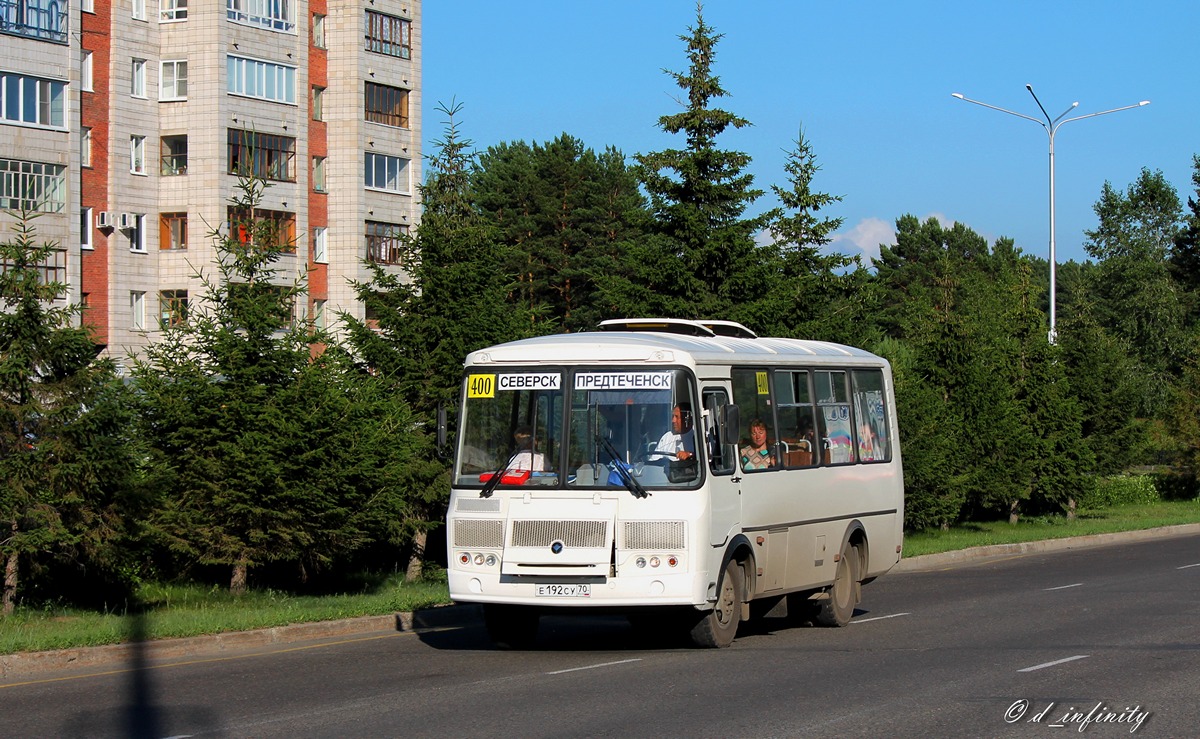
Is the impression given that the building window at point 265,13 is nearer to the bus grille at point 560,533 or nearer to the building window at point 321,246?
the building window at point 321,246

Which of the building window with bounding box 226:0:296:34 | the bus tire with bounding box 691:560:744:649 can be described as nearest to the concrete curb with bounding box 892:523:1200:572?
the bus tire with bounding box 691:560:744:649

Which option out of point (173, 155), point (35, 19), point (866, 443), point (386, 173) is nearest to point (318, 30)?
point (386, 173)

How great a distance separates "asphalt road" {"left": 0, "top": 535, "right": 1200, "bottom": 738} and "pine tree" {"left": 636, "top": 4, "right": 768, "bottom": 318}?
55.0 ft

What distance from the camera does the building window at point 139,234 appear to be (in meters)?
52.1

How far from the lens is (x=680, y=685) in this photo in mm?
11461

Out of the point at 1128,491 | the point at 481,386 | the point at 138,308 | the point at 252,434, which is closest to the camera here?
the point at 481,386

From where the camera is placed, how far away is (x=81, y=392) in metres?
16.5

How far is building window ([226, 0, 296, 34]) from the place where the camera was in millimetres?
53438

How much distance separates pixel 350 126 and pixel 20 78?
14005 millimetres

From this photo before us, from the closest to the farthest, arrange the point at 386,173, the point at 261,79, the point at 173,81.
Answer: the point at 173,81
the point at 261,79
the point at 386,173

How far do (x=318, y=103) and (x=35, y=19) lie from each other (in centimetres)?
1294

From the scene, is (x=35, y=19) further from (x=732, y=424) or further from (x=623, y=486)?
(x=732, y=424)

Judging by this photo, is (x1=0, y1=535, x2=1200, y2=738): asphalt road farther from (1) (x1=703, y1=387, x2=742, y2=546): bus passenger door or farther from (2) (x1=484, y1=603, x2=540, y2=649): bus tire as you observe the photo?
(1) (x1=703, y1=387, x2=742, y2=546): bus passenger door

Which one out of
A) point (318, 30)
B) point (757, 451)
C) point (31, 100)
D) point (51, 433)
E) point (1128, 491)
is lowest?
point (1128, 491)
